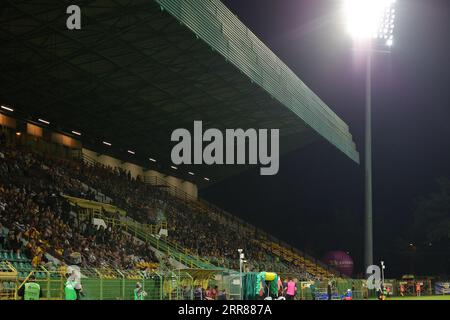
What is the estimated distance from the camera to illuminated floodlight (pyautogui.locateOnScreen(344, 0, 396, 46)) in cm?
4162

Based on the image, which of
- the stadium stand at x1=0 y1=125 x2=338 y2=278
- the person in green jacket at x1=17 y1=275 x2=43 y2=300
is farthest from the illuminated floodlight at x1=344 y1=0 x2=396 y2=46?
the person in green jacket at x1=17 y1=275 x2=43 y2=300

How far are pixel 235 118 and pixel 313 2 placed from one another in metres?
18.8

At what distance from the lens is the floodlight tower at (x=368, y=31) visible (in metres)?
40.0

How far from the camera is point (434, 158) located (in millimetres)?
79500

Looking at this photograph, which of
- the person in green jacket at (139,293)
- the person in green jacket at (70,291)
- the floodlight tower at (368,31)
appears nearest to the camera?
the person in green jacket at (70,291)

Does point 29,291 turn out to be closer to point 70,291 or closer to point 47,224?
point 70,291

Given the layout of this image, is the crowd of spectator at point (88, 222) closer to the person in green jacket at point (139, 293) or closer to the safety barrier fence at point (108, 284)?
the safety barrier fence at point (108, 284)

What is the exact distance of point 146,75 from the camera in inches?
1485

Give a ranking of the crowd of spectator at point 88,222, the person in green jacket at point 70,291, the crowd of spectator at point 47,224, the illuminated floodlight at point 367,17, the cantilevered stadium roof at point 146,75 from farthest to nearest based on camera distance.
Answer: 1. the illuminated floodlight at point 367,17
2. the cantilevered stadium roof at point 146,75
3. the crowd of spectator at point 88,222
4. the crowd of spectator at point 47,224
5. the person in green jacket at point 70,291

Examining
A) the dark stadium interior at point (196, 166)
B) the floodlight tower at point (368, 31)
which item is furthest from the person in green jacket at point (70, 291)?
the floodlight tower at point (368, 31)
